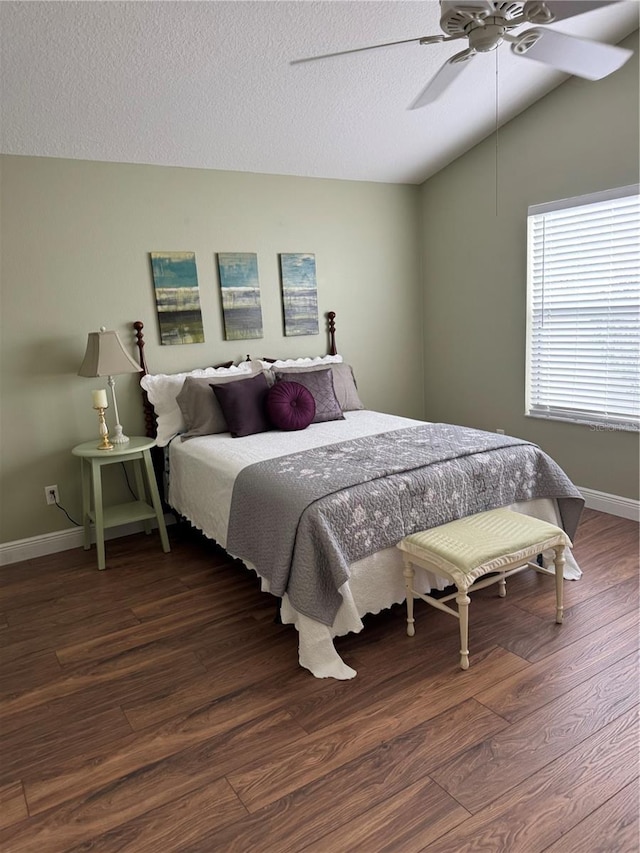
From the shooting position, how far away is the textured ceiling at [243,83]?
8.31 ft

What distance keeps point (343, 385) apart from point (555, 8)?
2.58m

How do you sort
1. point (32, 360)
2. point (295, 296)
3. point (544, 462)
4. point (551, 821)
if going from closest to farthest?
point (551, 821) < point (544, 462) < point (32, 360) < point (295, 296)

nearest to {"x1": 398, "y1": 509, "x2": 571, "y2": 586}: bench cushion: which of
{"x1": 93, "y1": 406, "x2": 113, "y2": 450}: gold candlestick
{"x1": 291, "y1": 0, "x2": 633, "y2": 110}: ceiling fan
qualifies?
{"x1": 291, "y1": 0, "x2": 633, "y2": 110}: ceiling fan

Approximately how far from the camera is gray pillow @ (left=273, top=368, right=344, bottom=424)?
3.78 metres

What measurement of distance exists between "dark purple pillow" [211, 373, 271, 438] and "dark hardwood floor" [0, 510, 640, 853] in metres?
0.98

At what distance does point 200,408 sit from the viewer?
11.9 feet

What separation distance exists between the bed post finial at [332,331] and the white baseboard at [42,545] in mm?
2081

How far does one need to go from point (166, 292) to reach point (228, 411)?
97 centimetres

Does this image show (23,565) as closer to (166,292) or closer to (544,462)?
(166,292)

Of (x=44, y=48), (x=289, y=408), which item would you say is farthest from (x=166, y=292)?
(x=44, y=48)

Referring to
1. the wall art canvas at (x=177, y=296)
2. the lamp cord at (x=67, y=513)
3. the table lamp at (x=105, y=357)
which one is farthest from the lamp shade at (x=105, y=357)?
the lamp cord at (x=67, y=513)

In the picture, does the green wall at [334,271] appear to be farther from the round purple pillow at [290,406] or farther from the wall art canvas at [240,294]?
the round purple pillow at [290,406]

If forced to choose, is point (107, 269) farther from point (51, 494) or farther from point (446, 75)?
point (446, 75)

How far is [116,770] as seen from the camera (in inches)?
73.7
